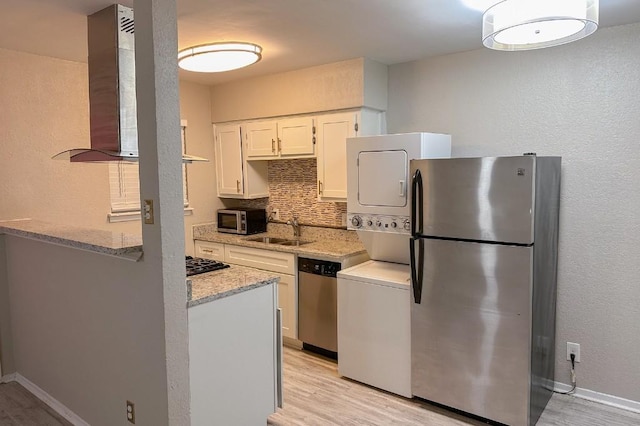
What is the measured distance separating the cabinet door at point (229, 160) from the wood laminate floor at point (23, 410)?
7.85ft

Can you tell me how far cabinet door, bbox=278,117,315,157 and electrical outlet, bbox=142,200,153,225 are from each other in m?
2.11

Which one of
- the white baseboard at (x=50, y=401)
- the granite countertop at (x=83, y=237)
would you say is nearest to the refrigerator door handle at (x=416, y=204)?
the granite countertop at (x=83, y=237)

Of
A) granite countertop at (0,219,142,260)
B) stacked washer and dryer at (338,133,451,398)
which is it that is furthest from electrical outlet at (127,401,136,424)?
stacked washer and dryer at (338,133,451,398)

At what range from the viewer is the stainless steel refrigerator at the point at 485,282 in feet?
8.22

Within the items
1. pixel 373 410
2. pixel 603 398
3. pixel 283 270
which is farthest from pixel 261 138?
pixel 603 398

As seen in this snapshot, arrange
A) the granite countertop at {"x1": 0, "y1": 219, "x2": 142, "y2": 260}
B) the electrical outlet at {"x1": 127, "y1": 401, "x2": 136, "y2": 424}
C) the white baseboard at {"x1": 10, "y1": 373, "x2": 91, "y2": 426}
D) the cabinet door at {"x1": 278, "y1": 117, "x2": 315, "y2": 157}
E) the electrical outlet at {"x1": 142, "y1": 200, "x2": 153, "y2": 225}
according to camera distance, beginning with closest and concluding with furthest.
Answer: the electrical outlet at {"x1": 142, "y1": 200, "x2": 153, "y2": 225} → the granite countertop at {"x1": 0, "y1": 219, "x2": 142, "y2": 260} → the electrical outlet at {"x1": 127, "y1": 401, "x2": 136, "y2": 424} → the white baseboard at {"x1": 10, "y1": 373, "x2": 91, "y2": 426} → the cabinet door at {"x1": 278, "y1": 117, "x2": 315, "y2": 157}

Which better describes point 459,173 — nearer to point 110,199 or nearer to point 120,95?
point 120,95

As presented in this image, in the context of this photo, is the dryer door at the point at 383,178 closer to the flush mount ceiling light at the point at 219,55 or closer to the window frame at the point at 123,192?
the flush mount ceiling light at the point at 219,55

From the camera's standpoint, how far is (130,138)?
8.34ft

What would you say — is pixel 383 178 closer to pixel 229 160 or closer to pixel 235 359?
pixel 235 359

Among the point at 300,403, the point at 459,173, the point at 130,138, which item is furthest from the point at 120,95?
the point at 300,403

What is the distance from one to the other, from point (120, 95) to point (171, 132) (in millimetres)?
833

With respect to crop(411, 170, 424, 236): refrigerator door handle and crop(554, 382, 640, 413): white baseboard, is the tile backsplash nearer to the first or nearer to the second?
crop(411, 170, 424, 236): refrigerator door handle

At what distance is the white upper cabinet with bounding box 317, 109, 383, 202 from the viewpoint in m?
3.62
